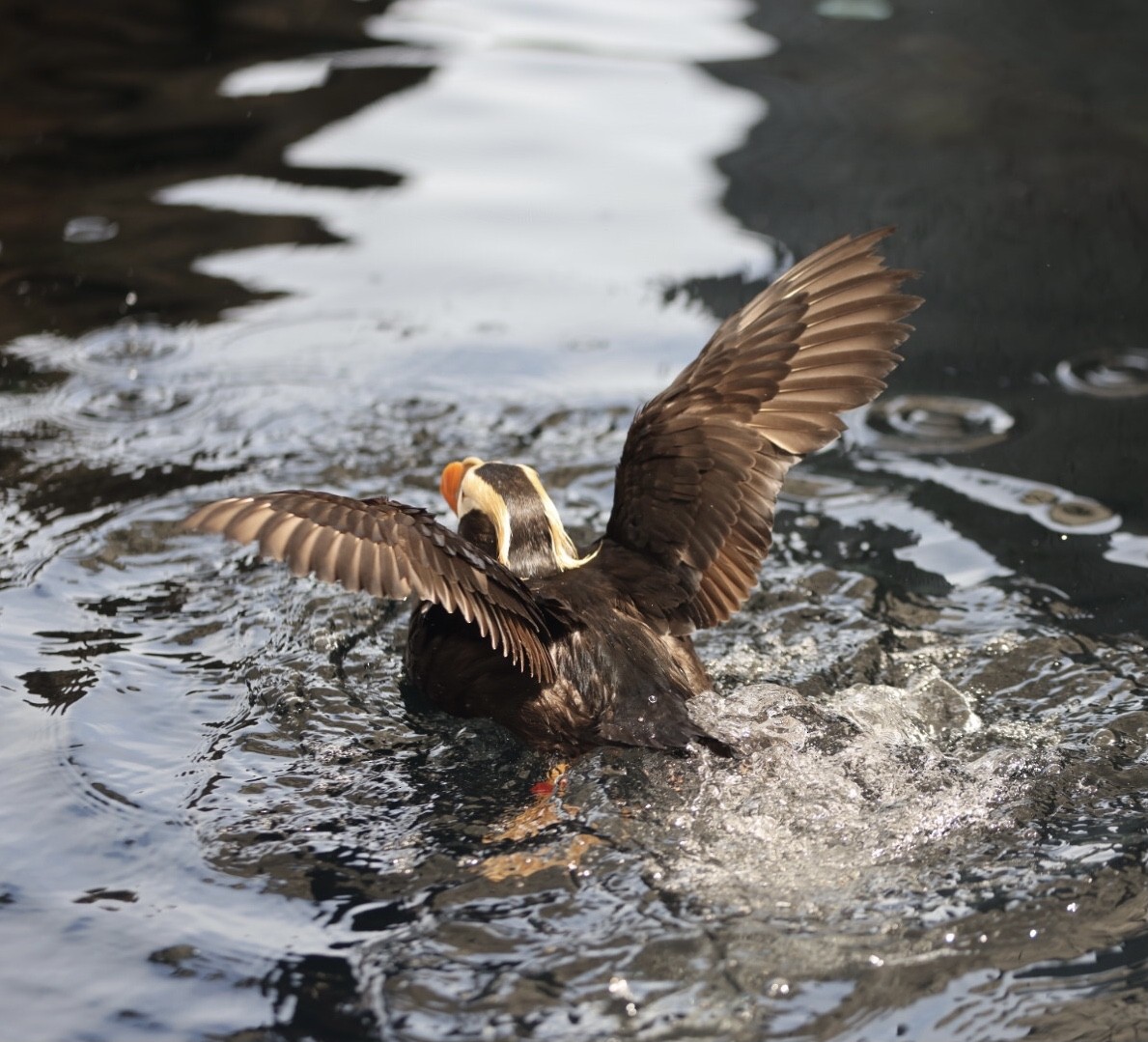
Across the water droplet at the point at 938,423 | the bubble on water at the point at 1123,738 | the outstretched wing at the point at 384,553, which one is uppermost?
the outstretched wing at the point at 384,553

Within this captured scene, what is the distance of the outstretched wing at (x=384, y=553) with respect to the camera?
3605 mm

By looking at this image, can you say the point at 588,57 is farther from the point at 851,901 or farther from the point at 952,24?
the point at 851,901

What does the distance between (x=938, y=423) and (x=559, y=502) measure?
1717 mm

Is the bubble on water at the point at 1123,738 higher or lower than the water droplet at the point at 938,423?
lower

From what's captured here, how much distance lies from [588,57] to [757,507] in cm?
714

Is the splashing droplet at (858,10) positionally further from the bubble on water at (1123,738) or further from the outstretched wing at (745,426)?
the bubble on water at (1123,738)

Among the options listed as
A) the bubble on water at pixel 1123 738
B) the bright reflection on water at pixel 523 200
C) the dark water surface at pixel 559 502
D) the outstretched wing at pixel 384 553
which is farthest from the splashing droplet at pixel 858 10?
the outstretched wing at pixel 384 553

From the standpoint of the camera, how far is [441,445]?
634 cm

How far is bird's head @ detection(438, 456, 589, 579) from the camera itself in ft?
15.4

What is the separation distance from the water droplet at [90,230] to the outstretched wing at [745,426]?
467cm

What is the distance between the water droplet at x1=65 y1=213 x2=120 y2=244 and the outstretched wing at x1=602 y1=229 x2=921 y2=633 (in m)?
4.67

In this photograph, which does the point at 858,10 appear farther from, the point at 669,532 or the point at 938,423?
the point at 669,532

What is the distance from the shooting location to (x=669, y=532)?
4617 millimetres

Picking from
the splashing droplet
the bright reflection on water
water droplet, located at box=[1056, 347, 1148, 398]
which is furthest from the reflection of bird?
the splashing droplet
